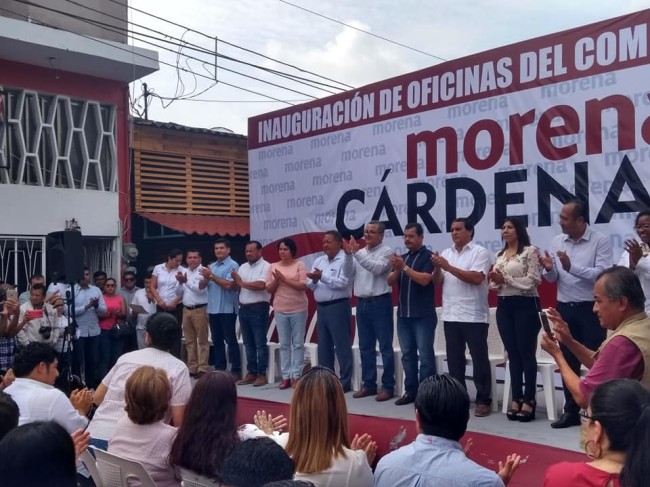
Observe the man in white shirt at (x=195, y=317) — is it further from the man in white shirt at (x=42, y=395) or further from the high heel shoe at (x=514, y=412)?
the man in white shirt at (x=42, y=395)

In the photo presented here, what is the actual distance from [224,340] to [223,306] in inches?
18.9

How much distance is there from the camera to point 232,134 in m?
12.7

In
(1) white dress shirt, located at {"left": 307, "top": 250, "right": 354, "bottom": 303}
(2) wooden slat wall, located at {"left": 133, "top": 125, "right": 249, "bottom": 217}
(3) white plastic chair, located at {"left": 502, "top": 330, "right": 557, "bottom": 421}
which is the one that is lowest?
(3) white plastic chair, located at {"left": 502, "top": 330, "right": 557, "bottom": 421}

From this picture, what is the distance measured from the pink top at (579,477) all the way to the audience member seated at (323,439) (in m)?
0.79

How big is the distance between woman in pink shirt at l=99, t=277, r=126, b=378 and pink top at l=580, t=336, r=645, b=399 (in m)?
7.06

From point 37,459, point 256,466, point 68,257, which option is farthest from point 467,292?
point 68,257

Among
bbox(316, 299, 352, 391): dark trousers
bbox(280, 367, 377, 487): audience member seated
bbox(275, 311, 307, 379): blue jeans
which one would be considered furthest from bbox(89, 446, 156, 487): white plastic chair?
bbox(275, 311, 307, 379): blue jeans

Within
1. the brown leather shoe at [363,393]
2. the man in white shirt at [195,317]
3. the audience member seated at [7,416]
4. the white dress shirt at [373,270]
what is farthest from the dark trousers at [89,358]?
the audience member seated at [7,416]

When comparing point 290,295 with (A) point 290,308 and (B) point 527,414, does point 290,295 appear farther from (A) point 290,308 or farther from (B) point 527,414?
(B) point 527,414

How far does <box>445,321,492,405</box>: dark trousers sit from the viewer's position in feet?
18.3

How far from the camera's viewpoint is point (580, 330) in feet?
17.0

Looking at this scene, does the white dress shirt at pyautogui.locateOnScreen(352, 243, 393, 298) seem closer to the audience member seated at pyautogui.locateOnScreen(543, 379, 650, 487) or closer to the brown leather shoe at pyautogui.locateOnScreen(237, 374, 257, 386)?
the brown leather shoe at pyautogui.locateOnScreen(237, 374, 257, 386)

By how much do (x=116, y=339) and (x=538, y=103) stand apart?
5.63m

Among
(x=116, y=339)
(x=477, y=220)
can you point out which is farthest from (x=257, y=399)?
(x=116, y=339)
